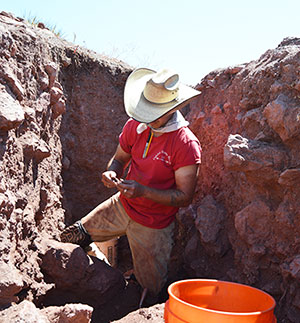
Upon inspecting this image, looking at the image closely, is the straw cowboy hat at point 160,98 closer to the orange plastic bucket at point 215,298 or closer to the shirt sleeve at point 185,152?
the shirt sleeve at point 185,152

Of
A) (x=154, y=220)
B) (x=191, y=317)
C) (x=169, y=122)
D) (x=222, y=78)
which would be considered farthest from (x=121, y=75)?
(x=191, y=317)

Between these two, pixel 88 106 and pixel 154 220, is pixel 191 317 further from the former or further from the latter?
pixel 88 106

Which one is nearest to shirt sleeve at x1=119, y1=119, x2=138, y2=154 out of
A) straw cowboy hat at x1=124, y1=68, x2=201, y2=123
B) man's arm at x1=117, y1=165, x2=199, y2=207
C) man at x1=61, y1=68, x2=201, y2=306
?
man at x1=61, y1=68, x2=201, y2=306

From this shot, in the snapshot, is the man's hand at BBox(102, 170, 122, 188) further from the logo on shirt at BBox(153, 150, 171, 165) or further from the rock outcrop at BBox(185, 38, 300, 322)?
the rock outcrop at BBox(185, 38, 300, 322)

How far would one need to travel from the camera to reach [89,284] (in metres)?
2.79

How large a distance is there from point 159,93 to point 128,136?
51 cm

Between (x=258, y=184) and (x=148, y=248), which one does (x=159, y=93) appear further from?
(x=148, y=248)

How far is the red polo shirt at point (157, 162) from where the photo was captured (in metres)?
2.57

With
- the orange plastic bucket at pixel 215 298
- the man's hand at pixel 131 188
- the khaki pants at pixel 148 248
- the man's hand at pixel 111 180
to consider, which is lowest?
the khaki pants at pixel 148 248

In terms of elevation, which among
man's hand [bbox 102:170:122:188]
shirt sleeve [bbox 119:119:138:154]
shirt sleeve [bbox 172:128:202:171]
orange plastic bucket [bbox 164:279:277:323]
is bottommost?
orange plastic bucket [bbox 164:279:277:323]

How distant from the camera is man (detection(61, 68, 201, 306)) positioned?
8.30 ft

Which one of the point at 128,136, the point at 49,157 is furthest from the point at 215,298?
the point at 49,157

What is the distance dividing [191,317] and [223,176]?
1411 mm

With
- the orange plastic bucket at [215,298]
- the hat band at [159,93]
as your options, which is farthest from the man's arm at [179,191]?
the orange plastic bucket at [215,298]
